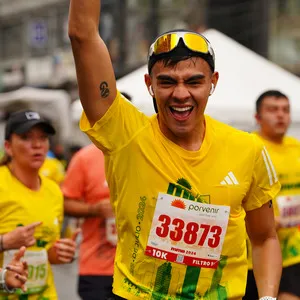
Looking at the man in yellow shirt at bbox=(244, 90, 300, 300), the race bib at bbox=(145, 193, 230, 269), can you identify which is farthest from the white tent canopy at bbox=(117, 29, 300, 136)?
the race bib at bbox=(145, 193, 230, 269)

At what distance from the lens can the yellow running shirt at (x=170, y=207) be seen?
3.86 meters

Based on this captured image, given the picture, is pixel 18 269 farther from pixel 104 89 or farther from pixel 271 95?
pixel 271 95

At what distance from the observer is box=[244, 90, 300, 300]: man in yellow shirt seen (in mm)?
7465

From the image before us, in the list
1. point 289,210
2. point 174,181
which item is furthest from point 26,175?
point 174,181

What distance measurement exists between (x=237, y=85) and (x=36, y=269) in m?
5.27

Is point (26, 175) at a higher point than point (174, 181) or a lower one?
lower

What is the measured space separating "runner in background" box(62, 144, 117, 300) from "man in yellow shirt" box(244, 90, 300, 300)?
1.42 meters

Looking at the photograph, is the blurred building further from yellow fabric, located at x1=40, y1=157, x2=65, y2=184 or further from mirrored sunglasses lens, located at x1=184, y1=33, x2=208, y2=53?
mirrored sunglasses lens, located at x1=184, y1=33, x2=208, y2=53

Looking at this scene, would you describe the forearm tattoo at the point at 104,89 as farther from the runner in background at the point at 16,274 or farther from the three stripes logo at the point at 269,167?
the runner in background at the point at 16,274

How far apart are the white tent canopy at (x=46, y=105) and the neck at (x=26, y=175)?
14951mm

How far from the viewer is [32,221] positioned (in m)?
6.04

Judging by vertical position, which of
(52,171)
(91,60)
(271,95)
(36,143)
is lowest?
(52,171)

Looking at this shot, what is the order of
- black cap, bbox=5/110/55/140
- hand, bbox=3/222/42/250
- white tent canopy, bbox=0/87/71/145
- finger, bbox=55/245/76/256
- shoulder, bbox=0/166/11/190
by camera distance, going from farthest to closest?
white tent canopy, bbox=0/87/71/145
black cap, bbox=5/110/55/140
shoulder, bbox=0/166/11/190
finger, bbox=55/245/76/256
hand, bbox=3/222/42/250

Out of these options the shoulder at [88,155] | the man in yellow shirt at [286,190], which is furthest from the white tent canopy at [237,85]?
the shoulder at [88,155]
